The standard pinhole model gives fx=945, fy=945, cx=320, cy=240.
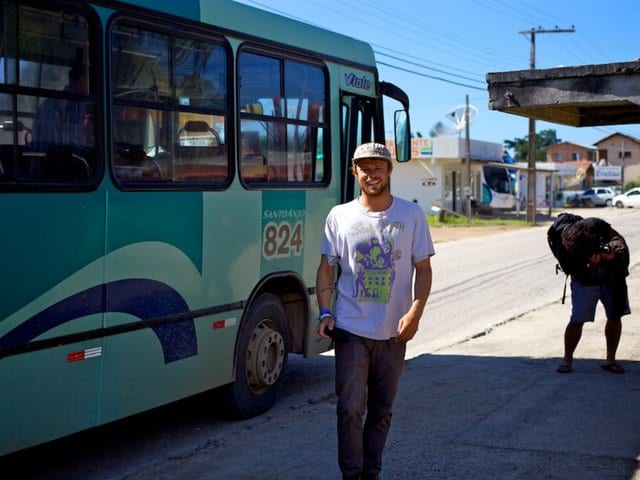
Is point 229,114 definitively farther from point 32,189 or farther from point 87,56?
point 32,189

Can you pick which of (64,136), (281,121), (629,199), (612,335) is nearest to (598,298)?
(612,335)

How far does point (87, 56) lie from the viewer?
5.64m

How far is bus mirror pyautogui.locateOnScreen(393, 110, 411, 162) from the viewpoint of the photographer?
894 centimetres

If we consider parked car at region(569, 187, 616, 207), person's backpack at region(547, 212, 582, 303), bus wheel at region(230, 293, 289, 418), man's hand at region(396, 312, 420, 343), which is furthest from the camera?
parked car at region(569, 187, 616, 207)

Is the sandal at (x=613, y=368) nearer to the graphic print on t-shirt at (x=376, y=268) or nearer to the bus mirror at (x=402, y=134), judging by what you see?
the bus mirror at (x=402, y=134)

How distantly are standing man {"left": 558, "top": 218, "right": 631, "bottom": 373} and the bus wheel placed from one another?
8.73ft

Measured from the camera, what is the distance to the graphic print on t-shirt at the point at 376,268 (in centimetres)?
503

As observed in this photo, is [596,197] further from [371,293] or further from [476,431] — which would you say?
[371,293]

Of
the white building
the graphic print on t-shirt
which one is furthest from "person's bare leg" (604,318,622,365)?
the white building

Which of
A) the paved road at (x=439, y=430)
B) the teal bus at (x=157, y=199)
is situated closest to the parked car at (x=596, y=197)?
the paved road at (x=439, y=430)

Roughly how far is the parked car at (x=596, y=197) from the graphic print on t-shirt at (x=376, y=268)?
231 ft

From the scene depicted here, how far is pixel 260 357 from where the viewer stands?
7.53 metres

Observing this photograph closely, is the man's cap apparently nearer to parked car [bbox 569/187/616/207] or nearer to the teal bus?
the teal bus

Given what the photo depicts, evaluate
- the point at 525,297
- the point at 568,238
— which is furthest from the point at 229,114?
the point at 525,297
